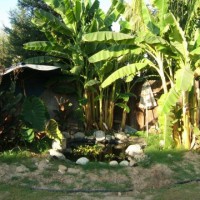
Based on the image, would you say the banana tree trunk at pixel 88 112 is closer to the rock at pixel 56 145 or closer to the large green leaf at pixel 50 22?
the large green leaf at pixel 50 22

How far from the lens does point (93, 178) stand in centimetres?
684

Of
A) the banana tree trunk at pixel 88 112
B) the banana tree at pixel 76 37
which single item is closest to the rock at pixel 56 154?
the banana tree at pixel 76 37

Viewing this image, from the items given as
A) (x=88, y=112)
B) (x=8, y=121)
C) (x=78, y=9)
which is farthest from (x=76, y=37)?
(x=8, y=121)

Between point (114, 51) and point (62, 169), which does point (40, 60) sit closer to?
point (114, 51)

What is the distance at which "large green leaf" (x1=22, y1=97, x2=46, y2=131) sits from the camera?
8.52m

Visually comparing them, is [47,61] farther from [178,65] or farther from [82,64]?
[178,65]

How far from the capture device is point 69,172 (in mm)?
7094

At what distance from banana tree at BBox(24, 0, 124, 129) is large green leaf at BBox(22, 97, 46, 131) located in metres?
2.43

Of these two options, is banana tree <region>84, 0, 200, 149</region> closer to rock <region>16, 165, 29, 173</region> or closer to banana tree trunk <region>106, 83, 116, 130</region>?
banana tree trunk <region>106, 83, 116, 130</region>

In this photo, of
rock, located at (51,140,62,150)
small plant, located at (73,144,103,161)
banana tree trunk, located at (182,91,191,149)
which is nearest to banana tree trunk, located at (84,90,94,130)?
small plant, located at (73,144,103,161)

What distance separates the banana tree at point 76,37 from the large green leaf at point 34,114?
2.43 meters

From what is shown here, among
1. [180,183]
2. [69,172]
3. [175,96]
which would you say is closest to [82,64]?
[175,96]

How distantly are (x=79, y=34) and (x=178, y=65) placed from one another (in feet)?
12.4

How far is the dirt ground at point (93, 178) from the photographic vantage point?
620 centimetres
